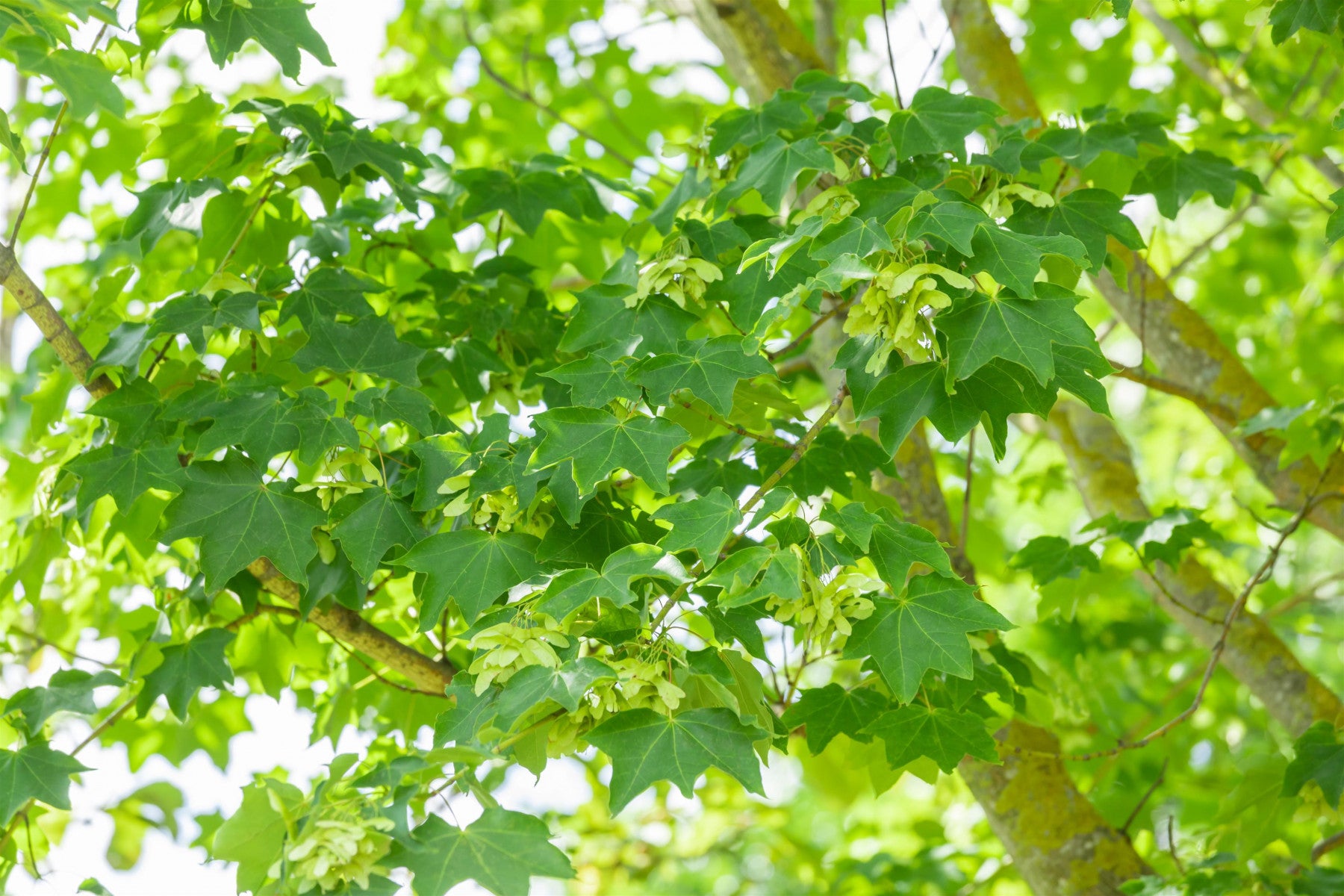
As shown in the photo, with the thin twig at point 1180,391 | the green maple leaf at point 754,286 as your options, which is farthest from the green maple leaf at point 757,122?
the thin twig at point 1180,391

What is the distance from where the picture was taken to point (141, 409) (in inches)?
75.8

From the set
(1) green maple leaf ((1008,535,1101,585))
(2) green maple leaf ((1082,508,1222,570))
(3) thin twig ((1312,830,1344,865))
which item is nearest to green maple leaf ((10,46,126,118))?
(1) green maple leaf ((1008,535,1101,585))

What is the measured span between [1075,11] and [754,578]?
12.0 feet

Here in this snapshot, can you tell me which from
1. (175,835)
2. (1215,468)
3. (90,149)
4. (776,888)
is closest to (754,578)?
(175,835)

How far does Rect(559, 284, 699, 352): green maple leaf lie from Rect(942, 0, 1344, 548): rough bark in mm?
1447

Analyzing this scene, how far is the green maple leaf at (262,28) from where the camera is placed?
6.25 ft

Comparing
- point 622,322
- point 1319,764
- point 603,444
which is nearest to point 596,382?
point 603,444

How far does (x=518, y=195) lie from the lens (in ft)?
8.21

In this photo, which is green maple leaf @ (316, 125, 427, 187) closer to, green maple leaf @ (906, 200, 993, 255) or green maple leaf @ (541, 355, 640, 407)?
green maple leaf @ (541, 355, 640, 407)

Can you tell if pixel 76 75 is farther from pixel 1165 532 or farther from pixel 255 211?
pixel 1165 532

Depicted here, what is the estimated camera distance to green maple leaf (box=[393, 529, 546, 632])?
1639 mm

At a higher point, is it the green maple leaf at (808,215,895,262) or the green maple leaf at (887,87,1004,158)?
the green maple leaf at (887,87,1004,158)

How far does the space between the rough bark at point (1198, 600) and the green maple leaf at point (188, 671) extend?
2.12 m

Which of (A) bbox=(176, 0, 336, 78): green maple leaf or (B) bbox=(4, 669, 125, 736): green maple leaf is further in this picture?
(B) bbox=(4, 669, 125, 736): green maple leaf
